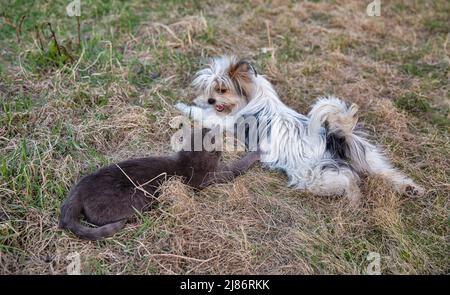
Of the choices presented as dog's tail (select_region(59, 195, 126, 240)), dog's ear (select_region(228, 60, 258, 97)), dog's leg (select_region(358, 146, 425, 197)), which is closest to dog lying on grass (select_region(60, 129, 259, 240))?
dog's tail (select_region(59, 195, 126, 240))

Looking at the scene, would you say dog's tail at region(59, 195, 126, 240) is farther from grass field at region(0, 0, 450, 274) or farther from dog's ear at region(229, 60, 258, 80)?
dog's ear at region(229, 60, 258, 80)

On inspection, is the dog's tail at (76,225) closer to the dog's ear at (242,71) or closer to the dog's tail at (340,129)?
the dog's tail at (340,129)

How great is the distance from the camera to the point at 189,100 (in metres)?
5.04

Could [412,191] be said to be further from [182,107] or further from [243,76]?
[182,107]

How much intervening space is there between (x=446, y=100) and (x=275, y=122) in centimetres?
239

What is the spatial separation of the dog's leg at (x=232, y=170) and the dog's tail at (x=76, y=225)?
3.15 feet

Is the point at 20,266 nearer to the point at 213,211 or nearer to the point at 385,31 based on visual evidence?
the point at 213,211

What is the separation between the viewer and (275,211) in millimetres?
3676

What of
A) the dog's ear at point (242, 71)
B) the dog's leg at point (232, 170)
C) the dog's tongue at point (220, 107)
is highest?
the dog's ear at point (242, 71)

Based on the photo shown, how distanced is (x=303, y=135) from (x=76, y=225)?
2.16 meters

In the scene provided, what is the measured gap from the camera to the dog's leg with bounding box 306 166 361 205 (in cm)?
373

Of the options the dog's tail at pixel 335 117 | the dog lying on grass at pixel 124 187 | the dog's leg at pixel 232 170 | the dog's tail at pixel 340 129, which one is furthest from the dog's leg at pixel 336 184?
the dog lying on grass at pixel 124 187

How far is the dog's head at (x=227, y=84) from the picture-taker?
457 centimetres

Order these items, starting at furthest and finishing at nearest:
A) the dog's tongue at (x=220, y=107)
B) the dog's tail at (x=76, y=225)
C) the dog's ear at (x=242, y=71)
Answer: the dog's tongue at (x=220, y=107)
the dog's ear at (x=242, y=71)
the dog's tail at (x=76, y=225)
